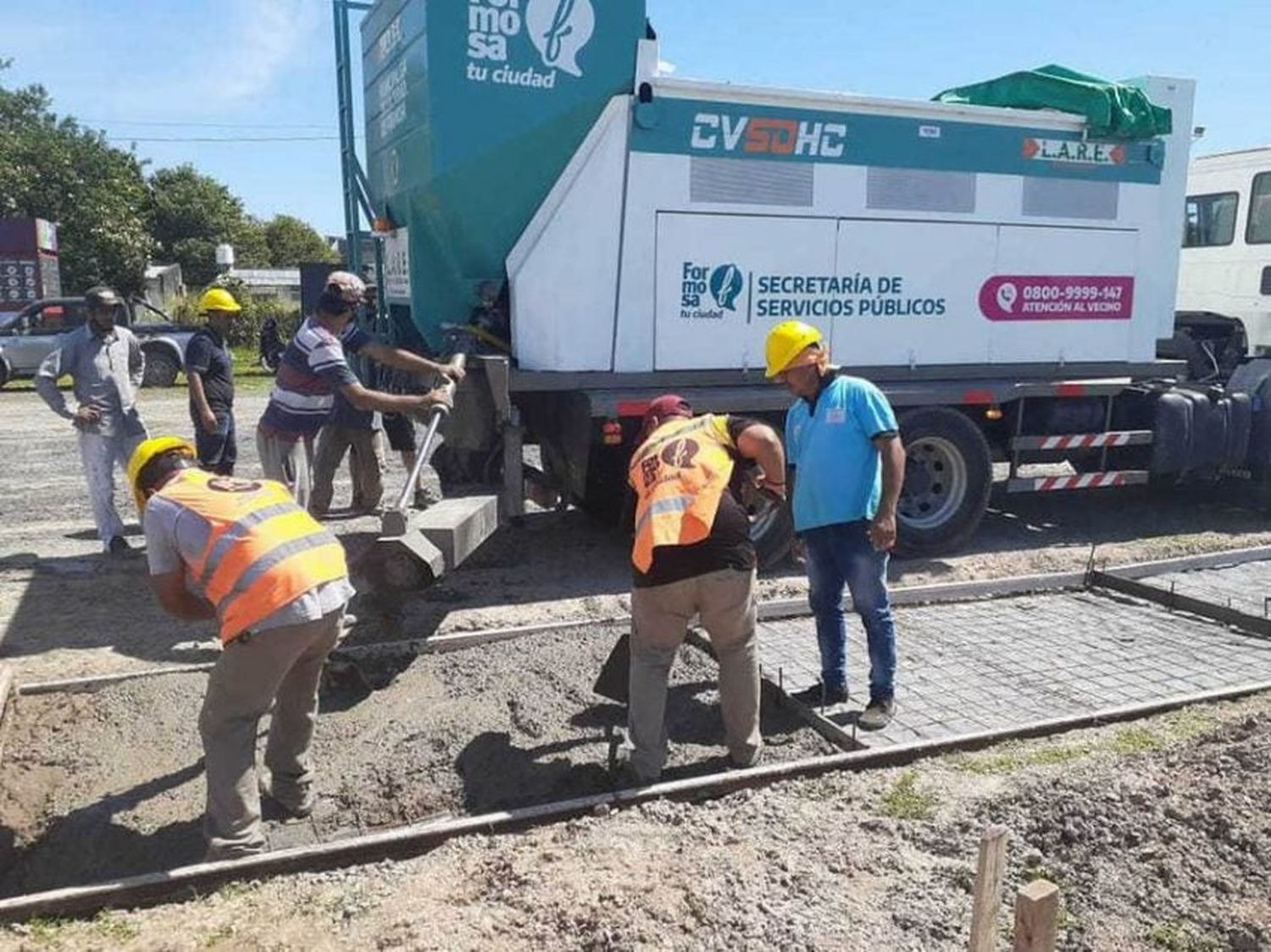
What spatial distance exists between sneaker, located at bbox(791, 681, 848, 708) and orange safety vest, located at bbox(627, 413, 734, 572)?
1.37 m

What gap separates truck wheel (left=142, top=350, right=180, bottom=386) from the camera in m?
18.8

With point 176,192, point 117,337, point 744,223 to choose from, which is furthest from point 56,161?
point 744,223

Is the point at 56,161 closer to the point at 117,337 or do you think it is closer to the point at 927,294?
the point at 117,337

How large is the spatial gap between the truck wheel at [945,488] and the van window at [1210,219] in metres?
4.38

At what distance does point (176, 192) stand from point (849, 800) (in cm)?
4616

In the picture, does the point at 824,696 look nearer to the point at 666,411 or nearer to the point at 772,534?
the point at 666,411

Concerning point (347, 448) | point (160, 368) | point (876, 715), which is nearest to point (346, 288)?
point (347, 448)

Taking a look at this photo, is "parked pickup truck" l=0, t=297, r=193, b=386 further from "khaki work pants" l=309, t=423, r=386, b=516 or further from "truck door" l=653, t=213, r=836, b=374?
"truck door" l=653, t=213, r=836, b=374

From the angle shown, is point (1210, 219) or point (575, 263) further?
point (1210, 219)


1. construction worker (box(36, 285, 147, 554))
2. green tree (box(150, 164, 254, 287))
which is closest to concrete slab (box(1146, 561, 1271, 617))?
construction worker (box(36, 285, 147, 554))

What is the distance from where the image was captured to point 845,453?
4.54 m

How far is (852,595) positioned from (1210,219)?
813 cm

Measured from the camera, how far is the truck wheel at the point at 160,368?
18781 millimetres

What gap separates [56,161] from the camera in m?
37.4
